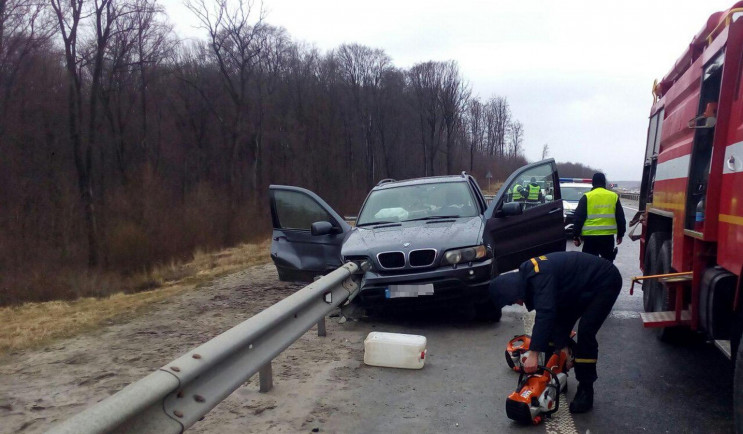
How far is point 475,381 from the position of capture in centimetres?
541

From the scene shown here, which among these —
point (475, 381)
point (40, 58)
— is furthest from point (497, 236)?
point (40, 58)

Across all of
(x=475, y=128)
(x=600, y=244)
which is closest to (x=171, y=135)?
(x=600, y=244)

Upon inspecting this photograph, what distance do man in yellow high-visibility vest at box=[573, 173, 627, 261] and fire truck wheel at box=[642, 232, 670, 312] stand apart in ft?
3.39

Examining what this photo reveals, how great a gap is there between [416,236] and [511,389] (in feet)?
8.89

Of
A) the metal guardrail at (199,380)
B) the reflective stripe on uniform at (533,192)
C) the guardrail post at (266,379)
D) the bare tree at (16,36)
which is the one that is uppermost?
the bare tree at (16,36)

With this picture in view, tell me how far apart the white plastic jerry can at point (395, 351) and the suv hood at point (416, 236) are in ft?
5.15

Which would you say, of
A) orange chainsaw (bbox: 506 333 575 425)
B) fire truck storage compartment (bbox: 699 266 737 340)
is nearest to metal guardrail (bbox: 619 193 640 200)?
Answer: orange chainsaw (bbox: 506 333 575 425)

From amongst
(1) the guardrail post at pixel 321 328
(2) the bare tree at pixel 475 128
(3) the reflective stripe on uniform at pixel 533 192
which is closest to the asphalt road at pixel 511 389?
(1) the guardrail post at pixel 321 328

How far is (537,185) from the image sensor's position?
393 inches

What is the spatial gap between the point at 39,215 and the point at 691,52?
24.0m

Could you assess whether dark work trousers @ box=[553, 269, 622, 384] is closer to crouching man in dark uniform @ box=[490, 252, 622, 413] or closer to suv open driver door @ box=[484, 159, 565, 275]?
crouching man in dark uniform @ box=[490, 252, 622, 413]

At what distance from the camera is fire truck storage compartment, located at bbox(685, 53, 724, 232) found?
4902 millimetres

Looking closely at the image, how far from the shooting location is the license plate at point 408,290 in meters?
7.00

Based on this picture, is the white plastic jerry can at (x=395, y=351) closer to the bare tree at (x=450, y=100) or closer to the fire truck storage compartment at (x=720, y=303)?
the fire truck storage compartment at (x=720, y=303)
